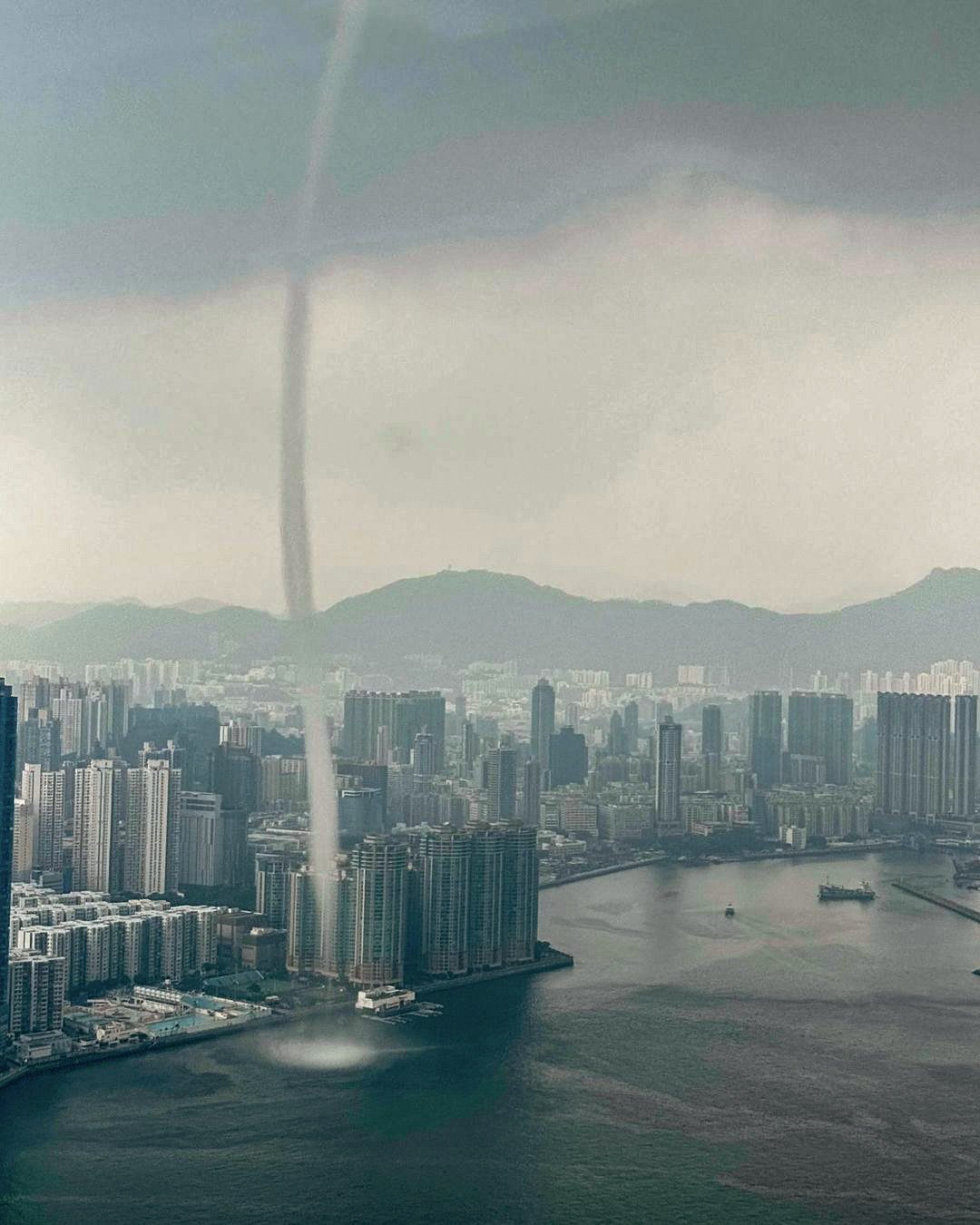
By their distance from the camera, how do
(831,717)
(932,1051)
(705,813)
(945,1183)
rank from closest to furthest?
1. (945,1183)
2. (932,1051)
3. (705,813)
4. (831,717)

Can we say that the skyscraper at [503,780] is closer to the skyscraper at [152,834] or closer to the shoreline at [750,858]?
the shoreline at [750,858]

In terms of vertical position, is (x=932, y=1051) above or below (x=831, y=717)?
below

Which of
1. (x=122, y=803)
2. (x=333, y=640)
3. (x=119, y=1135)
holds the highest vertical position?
(x=333, y=640)

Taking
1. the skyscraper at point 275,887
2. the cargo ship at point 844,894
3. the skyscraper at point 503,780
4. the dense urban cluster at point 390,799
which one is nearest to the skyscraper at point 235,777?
the dense urban cluster at point 390,799

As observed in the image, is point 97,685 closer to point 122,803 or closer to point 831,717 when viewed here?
point 122,803

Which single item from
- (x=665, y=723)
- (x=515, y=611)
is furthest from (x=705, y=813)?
(x=515, y=611)

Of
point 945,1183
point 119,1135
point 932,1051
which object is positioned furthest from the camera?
point 932,1051

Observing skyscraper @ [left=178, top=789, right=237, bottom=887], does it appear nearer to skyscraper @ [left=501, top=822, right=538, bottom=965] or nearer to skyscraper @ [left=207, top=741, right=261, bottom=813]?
skyscraper @ [left=207, top=741, right=261, bottom=813]

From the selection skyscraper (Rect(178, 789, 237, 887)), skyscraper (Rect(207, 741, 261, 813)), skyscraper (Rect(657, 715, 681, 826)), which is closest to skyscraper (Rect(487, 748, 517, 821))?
skyscraper (Rect(657, 715, 681, 826))
